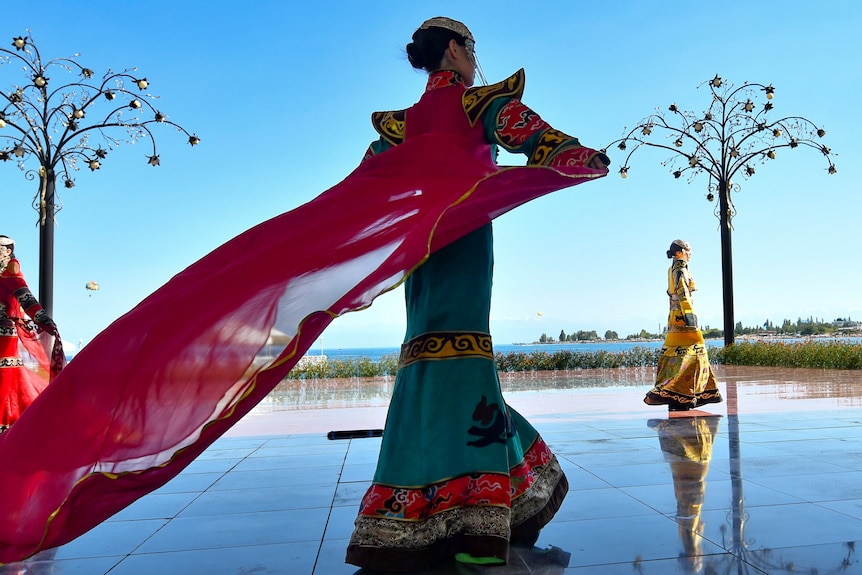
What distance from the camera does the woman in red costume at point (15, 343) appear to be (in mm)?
5664

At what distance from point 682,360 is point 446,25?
5.85 metres

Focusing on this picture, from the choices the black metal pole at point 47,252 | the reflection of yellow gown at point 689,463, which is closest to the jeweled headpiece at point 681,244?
the reflection of yellow gown at point 689,463

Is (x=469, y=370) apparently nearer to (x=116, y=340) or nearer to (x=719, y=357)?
(x=116, y=340)

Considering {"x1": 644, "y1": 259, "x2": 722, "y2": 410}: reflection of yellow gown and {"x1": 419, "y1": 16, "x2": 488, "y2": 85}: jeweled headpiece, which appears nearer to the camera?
{"x1": 419, "y1": 16, "x2": 488, "y2": 85}: jeweled headpiece

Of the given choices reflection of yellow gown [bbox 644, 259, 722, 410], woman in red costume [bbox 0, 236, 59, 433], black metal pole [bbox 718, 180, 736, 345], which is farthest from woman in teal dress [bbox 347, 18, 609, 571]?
black metal pole [bbox 718, 180, 736, 345]

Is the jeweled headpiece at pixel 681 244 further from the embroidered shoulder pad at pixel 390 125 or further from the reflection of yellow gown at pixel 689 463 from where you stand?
the embroidered shoulder pad at pixel 390 125

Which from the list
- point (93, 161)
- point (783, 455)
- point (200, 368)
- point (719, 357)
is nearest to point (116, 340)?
point (200, 368)

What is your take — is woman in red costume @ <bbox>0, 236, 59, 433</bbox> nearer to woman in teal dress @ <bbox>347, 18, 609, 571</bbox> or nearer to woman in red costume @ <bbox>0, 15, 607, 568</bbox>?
woman in red costume @ <bbox>0, 15, 607, 568</bbox>

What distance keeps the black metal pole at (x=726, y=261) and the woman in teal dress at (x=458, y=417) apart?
56.4ft

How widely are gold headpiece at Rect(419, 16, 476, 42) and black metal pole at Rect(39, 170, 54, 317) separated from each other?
9.49m

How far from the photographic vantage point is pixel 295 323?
7.14 feet

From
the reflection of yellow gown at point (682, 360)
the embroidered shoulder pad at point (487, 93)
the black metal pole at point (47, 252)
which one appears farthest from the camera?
the black metal pole at point (47, 252)

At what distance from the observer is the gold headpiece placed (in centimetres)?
286

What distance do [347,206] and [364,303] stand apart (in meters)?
0.36
